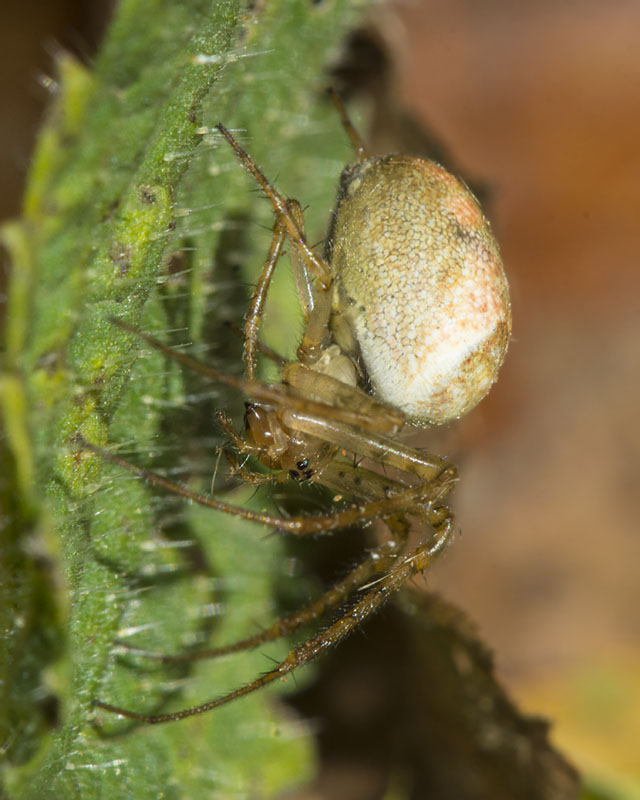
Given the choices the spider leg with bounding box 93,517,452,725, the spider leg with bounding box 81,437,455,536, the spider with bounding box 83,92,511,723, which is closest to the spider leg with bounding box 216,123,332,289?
the spider with bounding box 83,92,511,723

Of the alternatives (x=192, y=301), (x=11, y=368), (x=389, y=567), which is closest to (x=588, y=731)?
(x=389, y=567)

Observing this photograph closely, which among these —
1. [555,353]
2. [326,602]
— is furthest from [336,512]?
[555,353]

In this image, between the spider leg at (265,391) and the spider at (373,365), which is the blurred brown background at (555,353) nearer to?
the spider at (373,365)

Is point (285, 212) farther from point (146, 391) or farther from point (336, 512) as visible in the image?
point (336, 512)

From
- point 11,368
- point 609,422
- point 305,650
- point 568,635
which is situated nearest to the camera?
point 11,368

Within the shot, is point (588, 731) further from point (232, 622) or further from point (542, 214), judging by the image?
point (542, 214)
